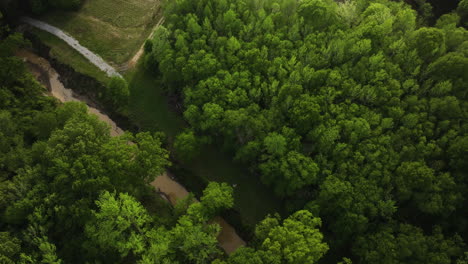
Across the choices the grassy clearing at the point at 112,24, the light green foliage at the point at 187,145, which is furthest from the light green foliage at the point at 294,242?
the grassy clearing at the point at 112,24

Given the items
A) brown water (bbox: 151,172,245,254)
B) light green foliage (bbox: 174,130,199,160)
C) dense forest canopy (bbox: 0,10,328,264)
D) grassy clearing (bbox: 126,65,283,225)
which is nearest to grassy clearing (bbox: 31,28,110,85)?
grassy clearing (bbox: 126,65,283,225)

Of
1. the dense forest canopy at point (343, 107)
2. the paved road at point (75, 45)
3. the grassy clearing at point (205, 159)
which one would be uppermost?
the dense forest canopy at point (343, 107)

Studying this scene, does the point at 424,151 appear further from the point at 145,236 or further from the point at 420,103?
the point at 145,236

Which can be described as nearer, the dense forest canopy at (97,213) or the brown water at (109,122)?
the dense forest canopy at (97,213)

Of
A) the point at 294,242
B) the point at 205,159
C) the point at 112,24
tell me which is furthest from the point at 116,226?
the point at 112,24

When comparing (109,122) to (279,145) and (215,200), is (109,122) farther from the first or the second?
(279,145)

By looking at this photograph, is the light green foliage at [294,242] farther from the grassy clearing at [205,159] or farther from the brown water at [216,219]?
the grassy clearing at [205,159]

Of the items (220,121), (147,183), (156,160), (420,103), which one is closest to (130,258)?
(147,183)
